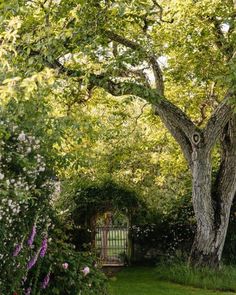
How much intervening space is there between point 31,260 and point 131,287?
266 inches

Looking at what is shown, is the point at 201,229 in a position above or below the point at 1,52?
below

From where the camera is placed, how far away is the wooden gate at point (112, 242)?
1764 cm

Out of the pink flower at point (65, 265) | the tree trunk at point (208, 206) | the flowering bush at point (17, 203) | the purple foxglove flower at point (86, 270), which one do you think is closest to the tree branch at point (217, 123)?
the tree trunk at point (208, 206)

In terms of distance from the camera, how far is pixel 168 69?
1458 cm

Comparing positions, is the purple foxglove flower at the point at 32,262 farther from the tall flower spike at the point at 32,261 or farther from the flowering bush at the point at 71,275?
the flowering bush at the point at 71,275

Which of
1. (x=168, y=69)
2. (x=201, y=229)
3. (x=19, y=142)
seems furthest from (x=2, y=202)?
(x=168, y=69)

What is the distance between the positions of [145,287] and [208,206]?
8.81 feet

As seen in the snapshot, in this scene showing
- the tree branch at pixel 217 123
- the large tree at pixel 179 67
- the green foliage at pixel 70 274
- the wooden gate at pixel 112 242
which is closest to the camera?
the green foliage at pixel 70 274

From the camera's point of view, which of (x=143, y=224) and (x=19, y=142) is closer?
(x=19, y=142)

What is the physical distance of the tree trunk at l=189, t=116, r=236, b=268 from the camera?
13.1m

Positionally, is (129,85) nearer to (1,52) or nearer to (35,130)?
(35,130)

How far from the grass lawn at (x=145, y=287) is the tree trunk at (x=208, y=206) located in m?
1.23

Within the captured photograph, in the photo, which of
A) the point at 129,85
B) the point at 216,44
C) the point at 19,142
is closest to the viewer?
the point at 19,142

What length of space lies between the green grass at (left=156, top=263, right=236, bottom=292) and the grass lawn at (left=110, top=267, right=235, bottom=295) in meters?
0.27
